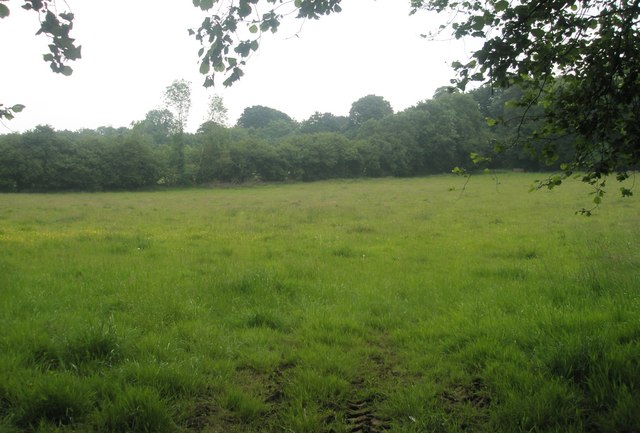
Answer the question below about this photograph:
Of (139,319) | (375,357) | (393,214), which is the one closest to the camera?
(375,357)

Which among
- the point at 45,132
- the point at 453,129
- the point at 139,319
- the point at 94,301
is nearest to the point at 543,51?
the point at 139,319

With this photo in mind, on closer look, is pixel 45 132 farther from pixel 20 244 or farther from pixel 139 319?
pixel 139 319

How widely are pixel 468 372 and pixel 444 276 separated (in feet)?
14.9

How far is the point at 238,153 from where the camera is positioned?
68.0 metres

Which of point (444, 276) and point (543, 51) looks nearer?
point (543, 51)

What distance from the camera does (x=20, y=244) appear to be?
13516 mm

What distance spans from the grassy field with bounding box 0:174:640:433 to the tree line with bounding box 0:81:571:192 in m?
41.0

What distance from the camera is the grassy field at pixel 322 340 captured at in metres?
4.27

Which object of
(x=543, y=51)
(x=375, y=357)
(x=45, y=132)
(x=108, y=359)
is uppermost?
(x=45, y=132)

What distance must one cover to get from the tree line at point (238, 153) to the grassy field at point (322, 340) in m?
41.0

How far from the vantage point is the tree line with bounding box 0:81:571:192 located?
187 ft

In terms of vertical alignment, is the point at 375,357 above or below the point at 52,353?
below

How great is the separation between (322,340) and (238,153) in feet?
210

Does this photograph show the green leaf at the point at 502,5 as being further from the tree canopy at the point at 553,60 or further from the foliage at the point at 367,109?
the foliage at the point at 367,109
